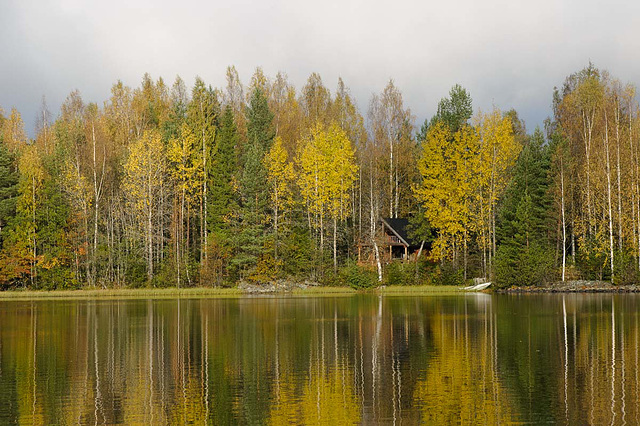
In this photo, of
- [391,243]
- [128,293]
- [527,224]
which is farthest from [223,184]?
[527,224]

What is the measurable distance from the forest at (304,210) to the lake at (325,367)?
2396 cm

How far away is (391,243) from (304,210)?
10030 millimetres

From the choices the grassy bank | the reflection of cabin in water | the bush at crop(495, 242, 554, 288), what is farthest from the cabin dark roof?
the bush at crop(495, 242, 554, 288)

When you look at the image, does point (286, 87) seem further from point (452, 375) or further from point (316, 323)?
point (452, 375)

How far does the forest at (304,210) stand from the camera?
7269 cm

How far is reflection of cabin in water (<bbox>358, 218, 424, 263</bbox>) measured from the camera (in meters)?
78.4

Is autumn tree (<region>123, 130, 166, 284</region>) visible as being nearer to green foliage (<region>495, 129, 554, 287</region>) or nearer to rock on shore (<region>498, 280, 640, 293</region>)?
green foliage (<region>495, 129, 554, 287</region>)

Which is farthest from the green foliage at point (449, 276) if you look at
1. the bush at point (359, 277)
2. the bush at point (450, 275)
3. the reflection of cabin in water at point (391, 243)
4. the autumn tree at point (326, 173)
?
the autumn tree at point (326, 173)

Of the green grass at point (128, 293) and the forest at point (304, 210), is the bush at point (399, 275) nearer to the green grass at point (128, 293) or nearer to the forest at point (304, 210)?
the forest at point (304, 210)

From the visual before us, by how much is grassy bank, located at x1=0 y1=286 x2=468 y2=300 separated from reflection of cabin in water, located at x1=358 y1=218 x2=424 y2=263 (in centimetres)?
638

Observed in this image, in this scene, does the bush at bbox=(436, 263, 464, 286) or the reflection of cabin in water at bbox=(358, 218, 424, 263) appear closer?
the bush at bbox=(436, 263, 464, 286)

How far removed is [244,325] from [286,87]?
72.0 meters

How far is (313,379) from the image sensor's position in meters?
25.5

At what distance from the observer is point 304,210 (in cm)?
8094
